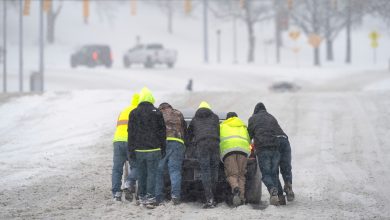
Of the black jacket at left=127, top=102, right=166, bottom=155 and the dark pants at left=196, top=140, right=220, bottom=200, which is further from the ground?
the black jacket at left=127, top=102, right=166, bottom=155

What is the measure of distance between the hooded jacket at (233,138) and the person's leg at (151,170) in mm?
1039

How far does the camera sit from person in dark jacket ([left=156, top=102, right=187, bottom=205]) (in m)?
11.1

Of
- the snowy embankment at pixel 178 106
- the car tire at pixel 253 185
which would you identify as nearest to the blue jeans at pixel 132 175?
the snowy embankment at pixel 178 106

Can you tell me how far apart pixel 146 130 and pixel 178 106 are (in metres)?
12.8

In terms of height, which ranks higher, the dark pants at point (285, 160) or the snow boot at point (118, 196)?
the dark pants at point (285, 160)

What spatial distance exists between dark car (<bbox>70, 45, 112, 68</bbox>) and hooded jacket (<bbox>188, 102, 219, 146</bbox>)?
41407mm

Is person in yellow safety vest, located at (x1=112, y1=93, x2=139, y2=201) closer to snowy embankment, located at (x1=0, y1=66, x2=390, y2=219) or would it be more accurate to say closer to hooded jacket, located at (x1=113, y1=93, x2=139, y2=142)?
hooded jacket, located at (x1=113, y1=93, x2=139, y2=142)

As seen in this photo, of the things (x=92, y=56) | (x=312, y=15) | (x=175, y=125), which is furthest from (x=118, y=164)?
(x=312, y=15)

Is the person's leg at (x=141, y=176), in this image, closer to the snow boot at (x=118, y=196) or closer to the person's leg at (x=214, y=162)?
the snow boot at (x=118, y=196)

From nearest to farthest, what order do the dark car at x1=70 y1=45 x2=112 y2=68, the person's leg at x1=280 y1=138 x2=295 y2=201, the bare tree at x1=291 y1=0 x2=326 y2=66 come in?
the person's leg at x1=280 y1=138 x2=295 y2=201 < the dark car at x1=70 y1=45 x2=112 y2=68 < the bare tree at x1=291 y1=0 x2=326 y2=66

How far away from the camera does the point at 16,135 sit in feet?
65.2

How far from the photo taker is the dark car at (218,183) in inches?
451

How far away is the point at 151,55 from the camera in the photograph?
2061 inches

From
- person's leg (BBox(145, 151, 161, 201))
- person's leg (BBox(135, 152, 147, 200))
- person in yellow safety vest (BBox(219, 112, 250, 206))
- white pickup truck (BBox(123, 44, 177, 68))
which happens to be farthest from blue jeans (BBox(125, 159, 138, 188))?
white pickup truck (BBox(123, 44, 177, 68))
